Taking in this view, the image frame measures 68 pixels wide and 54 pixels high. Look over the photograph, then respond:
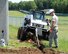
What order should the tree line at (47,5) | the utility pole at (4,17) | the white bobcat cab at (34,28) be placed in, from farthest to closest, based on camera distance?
the tree line at (47,5) → the white bobcat cab at (34,28) → the utility pole at (4,17)

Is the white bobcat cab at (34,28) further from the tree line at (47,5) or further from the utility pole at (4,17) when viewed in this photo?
the tree line at (47,5)

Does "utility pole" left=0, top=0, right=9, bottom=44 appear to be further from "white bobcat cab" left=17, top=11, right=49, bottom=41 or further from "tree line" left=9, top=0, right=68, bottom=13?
"tree line" left=9, top=0, right=68, bottom=13

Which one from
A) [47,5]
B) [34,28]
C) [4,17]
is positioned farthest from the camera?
[47,5]

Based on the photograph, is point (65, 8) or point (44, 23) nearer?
point (44, 23)

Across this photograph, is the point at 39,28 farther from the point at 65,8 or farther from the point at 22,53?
the point at 65,8

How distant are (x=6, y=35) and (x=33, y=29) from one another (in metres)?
3.09

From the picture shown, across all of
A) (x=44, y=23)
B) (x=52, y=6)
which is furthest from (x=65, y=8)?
(x=44, y=23)

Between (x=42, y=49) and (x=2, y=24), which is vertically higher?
(x=2, y=24)

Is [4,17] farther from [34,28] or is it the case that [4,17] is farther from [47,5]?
[47,5]

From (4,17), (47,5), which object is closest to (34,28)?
(4,17)

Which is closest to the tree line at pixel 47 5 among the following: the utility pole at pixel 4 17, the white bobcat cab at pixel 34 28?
the white bobcat cab at pixel 34 28

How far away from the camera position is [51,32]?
14.8m

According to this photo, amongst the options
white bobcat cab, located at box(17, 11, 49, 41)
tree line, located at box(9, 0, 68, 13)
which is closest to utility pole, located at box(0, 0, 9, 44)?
white bobcat cab, located at box(17, 11, 49, 41)

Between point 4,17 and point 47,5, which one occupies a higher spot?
point 4,17
